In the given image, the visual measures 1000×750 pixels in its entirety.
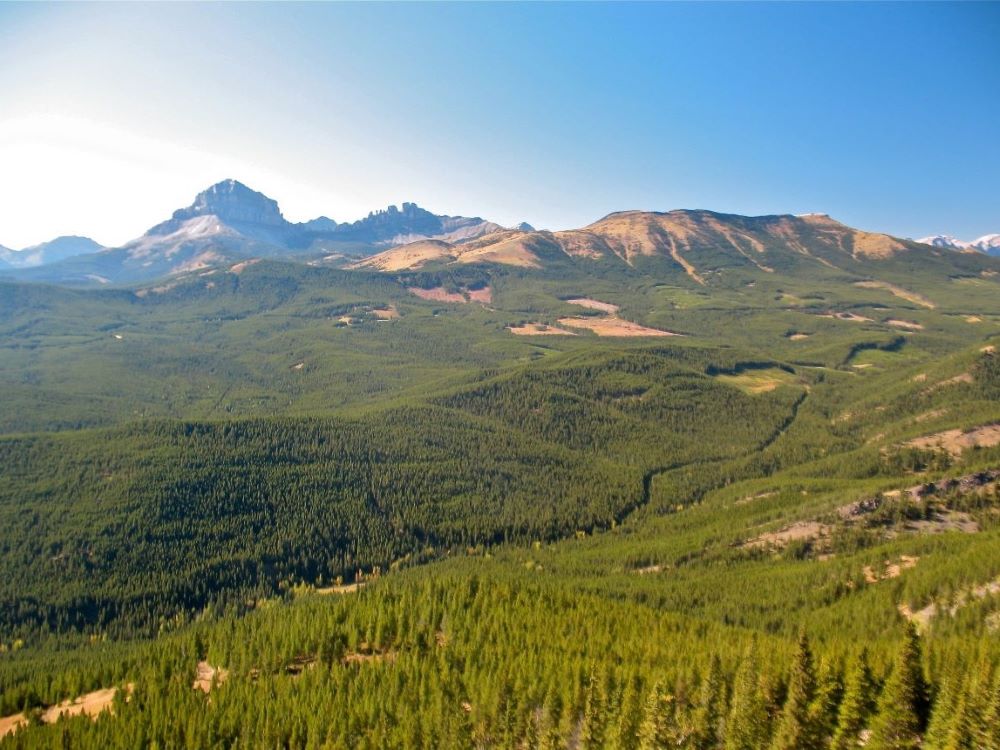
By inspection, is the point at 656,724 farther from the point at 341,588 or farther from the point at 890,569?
the point at 341,588

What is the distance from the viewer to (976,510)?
14388 cm

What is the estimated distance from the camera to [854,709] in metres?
58.3

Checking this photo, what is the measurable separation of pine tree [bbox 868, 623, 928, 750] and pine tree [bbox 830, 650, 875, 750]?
3.77 ft

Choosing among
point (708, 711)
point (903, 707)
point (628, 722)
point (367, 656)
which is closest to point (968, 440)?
point (903, 707)

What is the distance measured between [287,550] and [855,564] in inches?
5309

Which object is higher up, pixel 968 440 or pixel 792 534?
pixel 968 440

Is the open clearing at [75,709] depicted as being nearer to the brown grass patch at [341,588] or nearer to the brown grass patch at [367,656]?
the brown grass patch at [367,656]

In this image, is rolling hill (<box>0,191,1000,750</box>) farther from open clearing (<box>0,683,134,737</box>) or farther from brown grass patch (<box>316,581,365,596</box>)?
brown grass patch (<box>316,581,365,596</box>)

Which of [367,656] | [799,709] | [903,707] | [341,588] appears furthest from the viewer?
[341,588]

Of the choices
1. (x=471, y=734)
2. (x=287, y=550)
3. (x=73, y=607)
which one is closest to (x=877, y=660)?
(x=471, y=734)

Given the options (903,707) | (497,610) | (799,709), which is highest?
(903,707)

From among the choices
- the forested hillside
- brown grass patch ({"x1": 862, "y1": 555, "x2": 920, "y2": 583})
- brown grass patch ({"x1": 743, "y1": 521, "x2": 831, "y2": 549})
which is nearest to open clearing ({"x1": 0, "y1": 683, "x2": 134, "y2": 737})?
the forested hillside

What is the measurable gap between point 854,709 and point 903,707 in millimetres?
4029

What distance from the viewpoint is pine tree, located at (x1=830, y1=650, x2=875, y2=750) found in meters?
57.2
